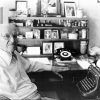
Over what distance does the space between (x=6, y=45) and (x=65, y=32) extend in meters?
1.95

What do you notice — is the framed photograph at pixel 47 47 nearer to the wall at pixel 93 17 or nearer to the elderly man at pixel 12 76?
the wall at pixel 93 17

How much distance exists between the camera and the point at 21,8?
467 cm

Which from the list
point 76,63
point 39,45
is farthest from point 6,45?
point 39,45

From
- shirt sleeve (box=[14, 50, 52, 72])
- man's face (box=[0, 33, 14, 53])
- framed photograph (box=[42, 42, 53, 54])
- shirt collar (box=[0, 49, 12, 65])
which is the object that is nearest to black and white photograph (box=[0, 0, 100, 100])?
framed photograph (box=[42, 42, 53, 54])

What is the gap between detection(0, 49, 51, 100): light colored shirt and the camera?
294 cm

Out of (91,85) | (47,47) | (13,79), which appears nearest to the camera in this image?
(13,79)

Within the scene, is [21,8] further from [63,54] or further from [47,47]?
[63,54]

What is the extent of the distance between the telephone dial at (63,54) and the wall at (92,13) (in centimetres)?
68

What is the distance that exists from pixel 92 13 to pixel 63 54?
102 cm

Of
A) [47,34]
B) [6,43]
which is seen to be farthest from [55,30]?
[6,43]

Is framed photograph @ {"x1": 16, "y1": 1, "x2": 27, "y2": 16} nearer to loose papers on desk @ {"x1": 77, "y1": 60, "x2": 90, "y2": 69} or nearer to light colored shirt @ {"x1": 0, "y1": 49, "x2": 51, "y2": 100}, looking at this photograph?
loose papers on desk @ {"x1": 77, "y1": 60, "x2": 90, "y2": 69}

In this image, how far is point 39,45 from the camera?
16.1ft

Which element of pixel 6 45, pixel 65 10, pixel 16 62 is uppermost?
pixel 65 10

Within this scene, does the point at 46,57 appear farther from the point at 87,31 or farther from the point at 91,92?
the point at 91,92
